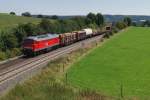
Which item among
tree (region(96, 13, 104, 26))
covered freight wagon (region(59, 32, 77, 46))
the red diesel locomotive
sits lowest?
tree (region(96, 13, 104, 26))

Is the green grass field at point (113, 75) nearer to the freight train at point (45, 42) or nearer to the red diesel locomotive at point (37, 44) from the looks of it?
the red diesel locomotive at point (37, 44)

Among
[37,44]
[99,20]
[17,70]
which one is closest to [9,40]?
[37,44]

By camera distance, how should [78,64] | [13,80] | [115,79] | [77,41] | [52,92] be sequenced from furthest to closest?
[77,41], [78,64], [13,80], [115,79], [52,92]

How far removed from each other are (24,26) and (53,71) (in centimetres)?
3716

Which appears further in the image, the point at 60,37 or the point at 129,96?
the point at 60,37

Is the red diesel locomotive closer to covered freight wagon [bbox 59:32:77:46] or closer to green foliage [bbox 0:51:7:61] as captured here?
green foliage [bbox 0:51:7:61]

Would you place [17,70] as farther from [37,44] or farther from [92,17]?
[92,17]

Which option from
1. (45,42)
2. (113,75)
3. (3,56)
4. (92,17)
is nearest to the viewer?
(113,75)

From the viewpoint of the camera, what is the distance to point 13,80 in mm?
35531

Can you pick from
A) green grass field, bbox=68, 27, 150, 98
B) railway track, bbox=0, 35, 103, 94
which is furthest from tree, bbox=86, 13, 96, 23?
green grass field, bbox=68, 27, 150, 98

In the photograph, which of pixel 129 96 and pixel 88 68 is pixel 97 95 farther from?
pixel 88 68

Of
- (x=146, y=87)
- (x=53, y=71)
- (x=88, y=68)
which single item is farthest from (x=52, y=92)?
(x=88, y=68)

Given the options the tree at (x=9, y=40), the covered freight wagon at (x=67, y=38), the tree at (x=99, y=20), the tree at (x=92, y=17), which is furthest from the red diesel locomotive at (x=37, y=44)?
the tree at (x=99, y=20)

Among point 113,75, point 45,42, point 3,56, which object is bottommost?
point 3,56
